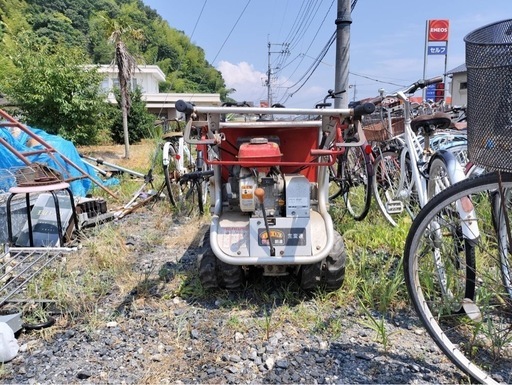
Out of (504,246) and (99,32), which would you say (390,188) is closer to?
(504,246)

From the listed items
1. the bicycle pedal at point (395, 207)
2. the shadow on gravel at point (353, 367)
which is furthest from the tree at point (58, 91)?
the shadow on gravel at point (353, 367)

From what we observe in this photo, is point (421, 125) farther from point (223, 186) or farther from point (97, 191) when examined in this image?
point (97, 191)

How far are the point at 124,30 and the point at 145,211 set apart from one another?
11.3m

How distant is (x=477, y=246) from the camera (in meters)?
1.68

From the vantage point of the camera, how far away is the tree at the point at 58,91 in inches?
446

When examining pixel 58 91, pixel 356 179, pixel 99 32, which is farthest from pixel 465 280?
pixel 99 32

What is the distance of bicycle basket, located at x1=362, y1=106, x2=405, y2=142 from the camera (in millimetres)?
3418

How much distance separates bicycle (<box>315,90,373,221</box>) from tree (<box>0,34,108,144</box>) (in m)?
10.6

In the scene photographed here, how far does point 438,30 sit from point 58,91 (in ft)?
43.8

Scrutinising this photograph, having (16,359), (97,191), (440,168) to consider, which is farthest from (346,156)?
(97,191)

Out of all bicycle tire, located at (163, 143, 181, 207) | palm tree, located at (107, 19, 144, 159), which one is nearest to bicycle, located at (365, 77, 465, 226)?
bicycle tire, located at (163, 143, 181, 207)

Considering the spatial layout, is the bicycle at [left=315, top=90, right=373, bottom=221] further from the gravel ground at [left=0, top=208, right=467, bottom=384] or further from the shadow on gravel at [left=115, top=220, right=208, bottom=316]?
the shadow on gravel at [left=115, top=220, right=208, bottom=316]

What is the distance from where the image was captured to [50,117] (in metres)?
12.0

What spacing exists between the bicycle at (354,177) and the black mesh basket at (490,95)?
2.18 metres
